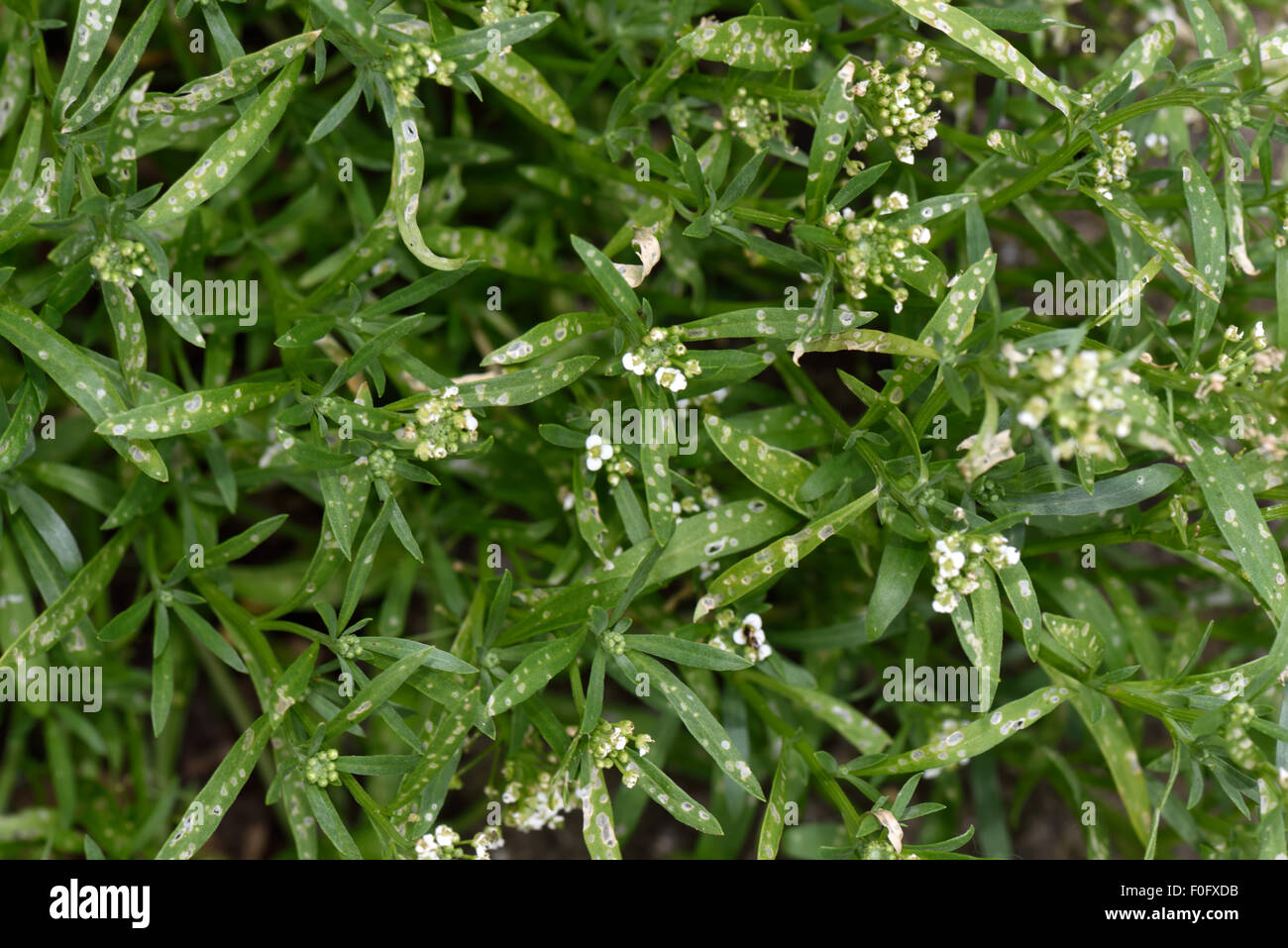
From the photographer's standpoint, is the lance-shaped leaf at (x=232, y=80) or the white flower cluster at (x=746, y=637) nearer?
the lance-shaped leaf at (x=232, y=80)

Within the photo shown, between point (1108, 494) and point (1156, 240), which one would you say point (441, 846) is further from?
point (1156, 240)

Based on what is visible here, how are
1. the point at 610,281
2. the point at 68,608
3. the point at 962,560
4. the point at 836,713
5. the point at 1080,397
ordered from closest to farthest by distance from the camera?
the point at 1080,397 < the point at 962,560 < the point at 610,281 < the point at 68,608 < the point at 836,713

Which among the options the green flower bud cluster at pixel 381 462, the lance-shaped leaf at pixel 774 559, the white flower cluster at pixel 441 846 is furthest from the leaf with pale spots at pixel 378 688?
the lance-shaped leaf at pixel 774 559

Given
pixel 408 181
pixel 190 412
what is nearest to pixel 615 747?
pixel 190 412

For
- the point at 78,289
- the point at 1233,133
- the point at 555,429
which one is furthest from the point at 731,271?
the point at 78,289

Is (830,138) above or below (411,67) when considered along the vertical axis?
below

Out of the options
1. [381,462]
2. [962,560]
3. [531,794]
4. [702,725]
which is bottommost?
[531,794]

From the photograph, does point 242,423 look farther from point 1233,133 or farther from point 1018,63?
point 1233,133

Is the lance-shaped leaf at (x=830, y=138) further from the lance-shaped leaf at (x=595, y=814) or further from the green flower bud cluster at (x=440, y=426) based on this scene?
the lance-shaped leaf at (x=595, y=814)
